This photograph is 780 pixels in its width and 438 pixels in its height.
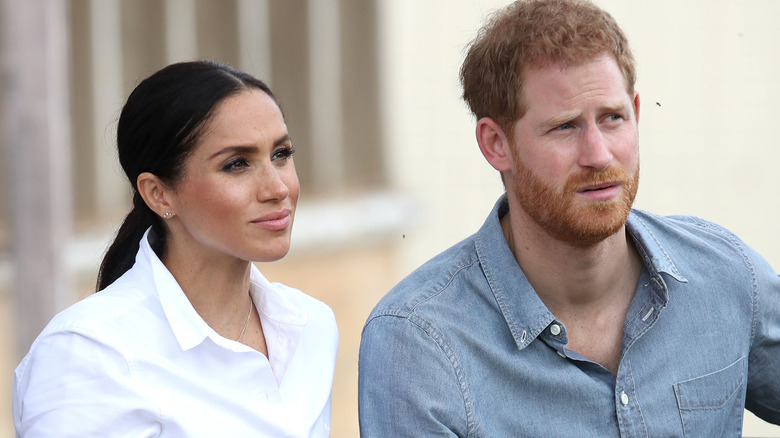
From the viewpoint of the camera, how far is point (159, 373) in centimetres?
195

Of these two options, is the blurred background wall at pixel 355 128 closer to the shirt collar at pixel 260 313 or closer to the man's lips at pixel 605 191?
the shirt collar at pixel 260 313

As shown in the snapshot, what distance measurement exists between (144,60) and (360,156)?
43.6 inches

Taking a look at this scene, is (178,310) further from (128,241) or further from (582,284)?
(582,284)

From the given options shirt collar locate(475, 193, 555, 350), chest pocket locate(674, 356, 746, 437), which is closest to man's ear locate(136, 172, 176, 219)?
shirt collar locate(475, 193, 555, 350)

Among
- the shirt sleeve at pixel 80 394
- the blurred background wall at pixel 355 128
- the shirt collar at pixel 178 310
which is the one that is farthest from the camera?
the blurred background wall at pixel 355 128

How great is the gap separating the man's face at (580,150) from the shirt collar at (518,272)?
0.12 m

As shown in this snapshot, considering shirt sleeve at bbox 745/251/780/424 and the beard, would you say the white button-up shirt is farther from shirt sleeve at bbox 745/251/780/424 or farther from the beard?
shirt sleeve at bbox 745/251/780/424

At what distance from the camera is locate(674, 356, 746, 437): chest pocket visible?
215cm

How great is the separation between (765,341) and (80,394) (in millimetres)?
1324

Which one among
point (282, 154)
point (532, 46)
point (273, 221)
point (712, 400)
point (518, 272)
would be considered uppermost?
point (532, 46)

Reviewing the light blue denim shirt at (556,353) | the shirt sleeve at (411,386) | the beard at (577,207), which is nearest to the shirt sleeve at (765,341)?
the light blue denim shirt at (556,353)

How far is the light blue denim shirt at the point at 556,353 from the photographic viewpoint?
2.06 meters

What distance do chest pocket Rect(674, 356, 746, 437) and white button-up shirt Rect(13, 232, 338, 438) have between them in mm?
686

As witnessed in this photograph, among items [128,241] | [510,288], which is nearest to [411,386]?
[510,288]
